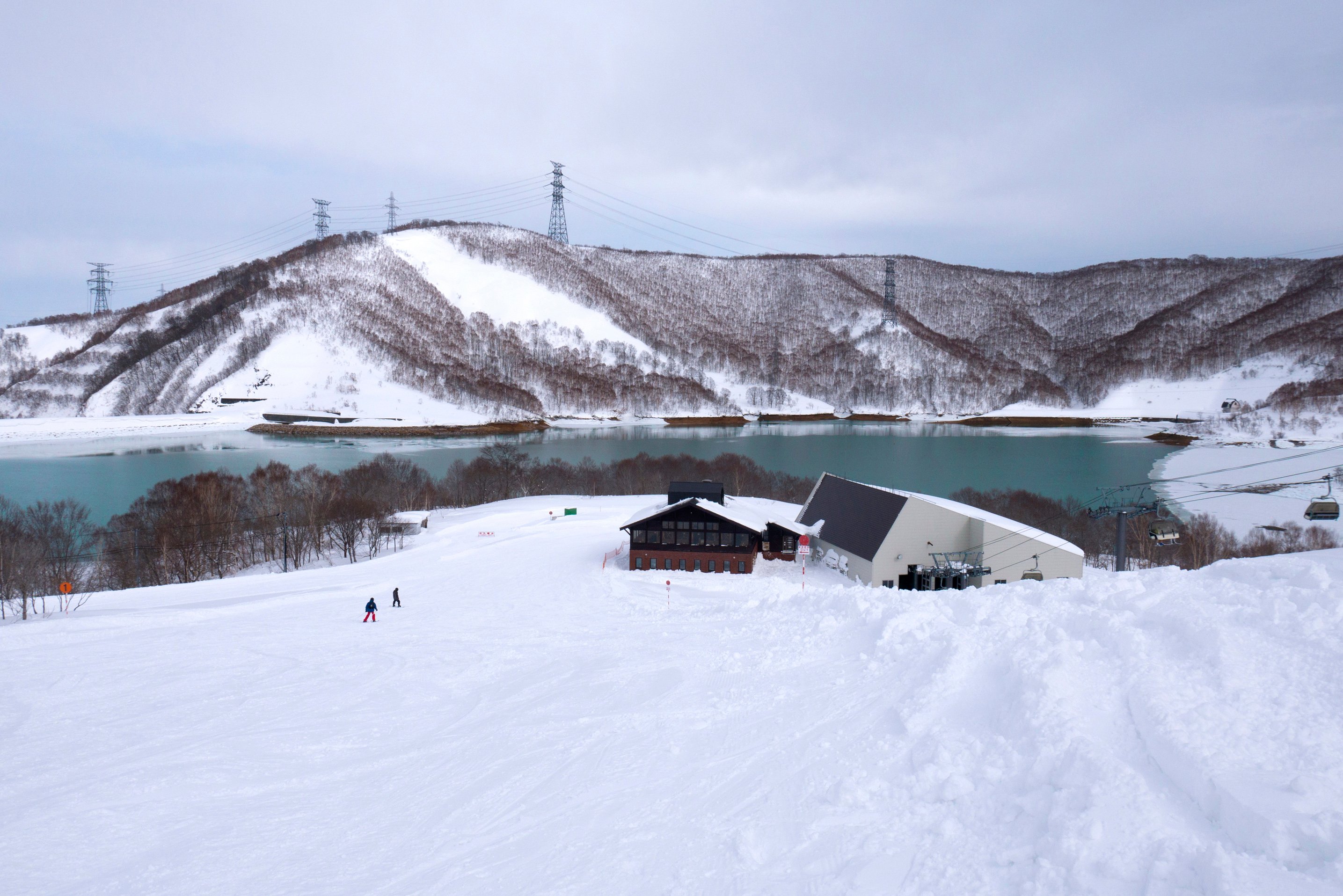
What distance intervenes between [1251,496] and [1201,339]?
5348 inches

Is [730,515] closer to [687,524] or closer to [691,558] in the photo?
[687,524]

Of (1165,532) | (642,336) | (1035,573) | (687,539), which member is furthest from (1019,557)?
(642,336)

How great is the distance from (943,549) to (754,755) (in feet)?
64.5

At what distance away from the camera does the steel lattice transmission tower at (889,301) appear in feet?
563

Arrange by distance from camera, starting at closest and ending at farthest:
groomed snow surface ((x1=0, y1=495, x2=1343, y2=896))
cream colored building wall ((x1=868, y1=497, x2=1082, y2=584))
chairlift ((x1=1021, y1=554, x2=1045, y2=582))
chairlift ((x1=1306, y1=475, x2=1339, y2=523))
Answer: groomed snow surface ((x1=0, y1=495, x2=1343, y2=896)) < chairlift ((x1=1021, y1=554, x2=1045, y2=582)) < cream colored building wall ((x1=868, y1=497, x2=1082, y2=584)) < chairlift ((x1=1306, y1=475, x2=1339, y2=523))

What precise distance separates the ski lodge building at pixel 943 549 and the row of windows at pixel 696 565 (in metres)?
4.18

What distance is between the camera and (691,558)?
88.8 feet

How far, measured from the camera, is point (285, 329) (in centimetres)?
11781

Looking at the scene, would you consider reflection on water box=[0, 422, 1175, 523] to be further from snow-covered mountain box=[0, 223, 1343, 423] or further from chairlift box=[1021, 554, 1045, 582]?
chairlift box=[1021, 554, 1045, 582]

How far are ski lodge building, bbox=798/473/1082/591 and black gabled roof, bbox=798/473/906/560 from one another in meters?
0.05

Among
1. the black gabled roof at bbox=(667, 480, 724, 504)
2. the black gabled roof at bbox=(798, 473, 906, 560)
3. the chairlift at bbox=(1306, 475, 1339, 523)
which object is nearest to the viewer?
the chairlift at bbox=(1306, 475, 1339, 523)

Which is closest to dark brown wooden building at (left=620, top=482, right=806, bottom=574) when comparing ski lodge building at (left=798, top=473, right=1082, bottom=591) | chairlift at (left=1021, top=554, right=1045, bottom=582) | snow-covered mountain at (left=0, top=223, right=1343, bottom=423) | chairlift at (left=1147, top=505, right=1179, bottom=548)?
ski lodge building at (left=798, top=473, right=1082, bottom=591)

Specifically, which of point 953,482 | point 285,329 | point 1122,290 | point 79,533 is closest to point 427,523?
point 79,533

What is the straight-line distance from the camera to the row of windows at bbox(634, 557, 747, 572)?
2700 cm
